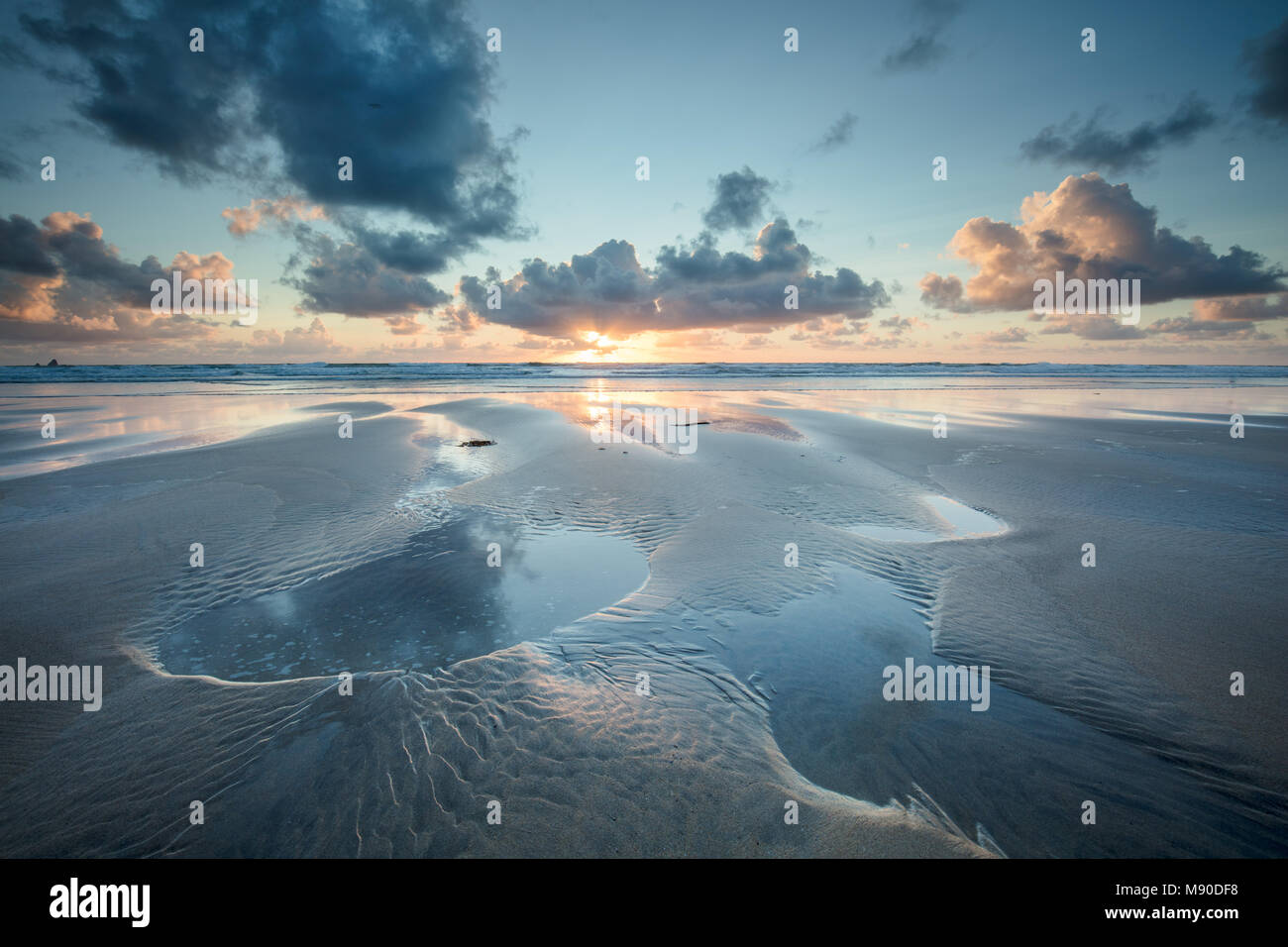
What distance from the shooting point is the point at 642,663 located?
447 cm

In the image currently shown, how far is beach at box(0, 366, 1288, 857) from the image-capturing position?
112 inches

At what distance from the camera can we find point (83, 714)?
147 inches

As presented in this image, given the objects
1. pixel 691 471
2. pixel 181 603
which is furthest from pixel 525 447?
pixel 181 603

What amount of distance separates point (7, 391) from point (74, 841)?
53626 millimetres

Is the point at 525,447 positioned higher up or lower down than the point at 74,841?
higher up

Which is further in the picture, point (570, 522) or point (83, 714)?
point (570, 522)

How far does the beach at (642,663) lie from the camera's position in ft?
9.31

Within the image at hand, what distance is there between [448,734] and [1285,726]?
615cm

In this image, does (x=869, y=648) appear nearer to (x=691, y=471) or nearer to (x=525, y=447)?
(x=691, y=471)

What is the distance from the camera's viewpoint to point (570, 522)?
829 centimetres

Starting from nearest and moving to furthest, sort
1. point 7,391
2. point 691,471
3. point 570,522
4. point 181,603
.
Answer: point 181,603, point 570,522, point 691,471, point 7,391

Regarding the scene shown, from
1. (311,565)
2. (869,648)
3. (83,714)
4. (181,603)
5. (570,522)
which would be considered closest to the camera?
(83,714)
